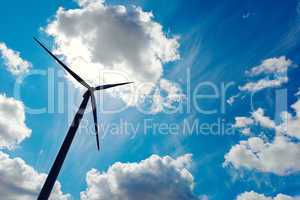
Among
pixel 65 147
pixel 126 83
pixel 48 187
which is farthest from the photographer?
pixel 126 83

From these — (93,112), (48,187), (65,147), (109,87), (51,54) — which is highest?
(51,54)

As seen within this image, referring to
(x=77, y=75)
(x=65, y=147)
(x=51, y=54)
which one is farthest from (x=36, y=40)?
(x=65, y=147)

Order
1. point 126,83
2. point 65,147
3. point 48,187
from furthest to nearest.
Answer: point 126,83
point 65,147
point 48,187

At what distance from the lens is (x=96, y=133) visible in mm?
90812

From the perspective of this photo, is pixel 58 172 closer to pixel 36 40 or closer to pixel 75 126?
pixel 75 126

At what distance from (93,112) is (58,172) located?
75.5 ft

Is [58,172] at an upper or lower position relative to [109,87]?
lower

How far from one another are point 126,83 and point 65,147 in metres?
30.1

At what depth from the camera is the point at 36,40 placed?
87375 mm

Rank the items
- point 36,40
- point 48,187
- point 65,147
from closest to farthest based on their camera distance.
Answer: point 48,187
point 65,147
point 36,40

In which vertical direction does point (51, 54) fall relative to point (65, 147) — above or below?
above

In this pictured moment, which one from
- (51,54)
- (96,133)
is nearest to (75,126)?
(96,133)

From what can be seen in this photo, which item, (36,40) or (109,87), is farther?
(109,87)

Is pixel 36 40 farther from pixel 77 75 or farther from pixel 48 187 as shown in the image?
pixel 48 187
